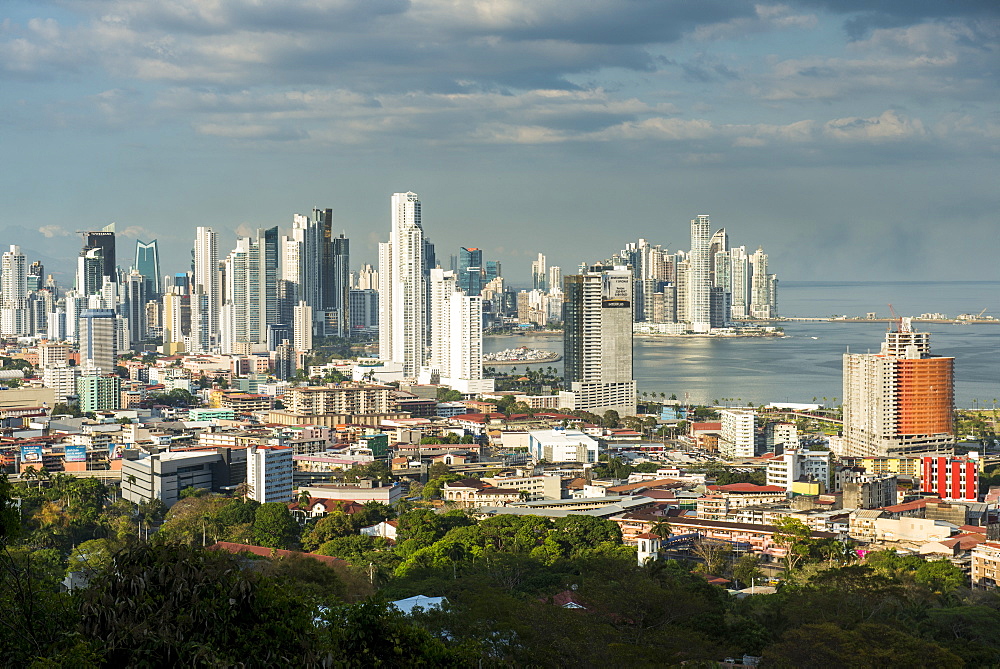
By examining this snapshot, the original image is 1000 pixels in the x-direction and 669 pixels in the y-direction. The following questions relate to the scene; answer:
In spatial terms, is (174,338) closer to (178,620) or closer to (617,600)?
(617,600)

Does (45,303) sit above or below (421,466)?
above

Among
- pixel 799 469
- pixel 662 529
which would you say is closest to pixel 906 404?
pixel 799 469

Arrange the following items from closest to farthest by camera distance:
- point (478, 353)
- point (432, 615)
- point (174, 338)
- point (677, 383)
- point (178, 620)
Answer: point (178, 620) < point (432, 615) < point (478, 353) < point (677, 383) < point (174, 338)

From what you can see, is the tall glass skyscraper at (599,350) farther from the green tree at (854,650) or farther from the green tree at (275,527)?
the green tree at (854,650)

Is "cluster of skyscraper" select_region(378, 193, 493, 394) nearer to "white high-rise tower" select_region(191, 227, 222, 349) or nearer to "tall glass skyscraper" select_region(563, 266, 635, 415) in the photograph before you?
"tall glass skyscraper" select_region(563, 266, 635, 415)

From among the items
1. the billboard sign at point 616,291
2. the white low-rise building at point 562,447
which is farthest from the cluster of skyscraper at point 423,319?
the white low-rise building at point 562,447

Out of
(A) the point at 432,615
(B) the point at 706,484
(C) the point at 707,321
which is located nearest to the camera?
(A) the point at 432,615

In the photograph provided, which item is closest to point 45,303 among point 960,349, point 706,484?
point 960,349
